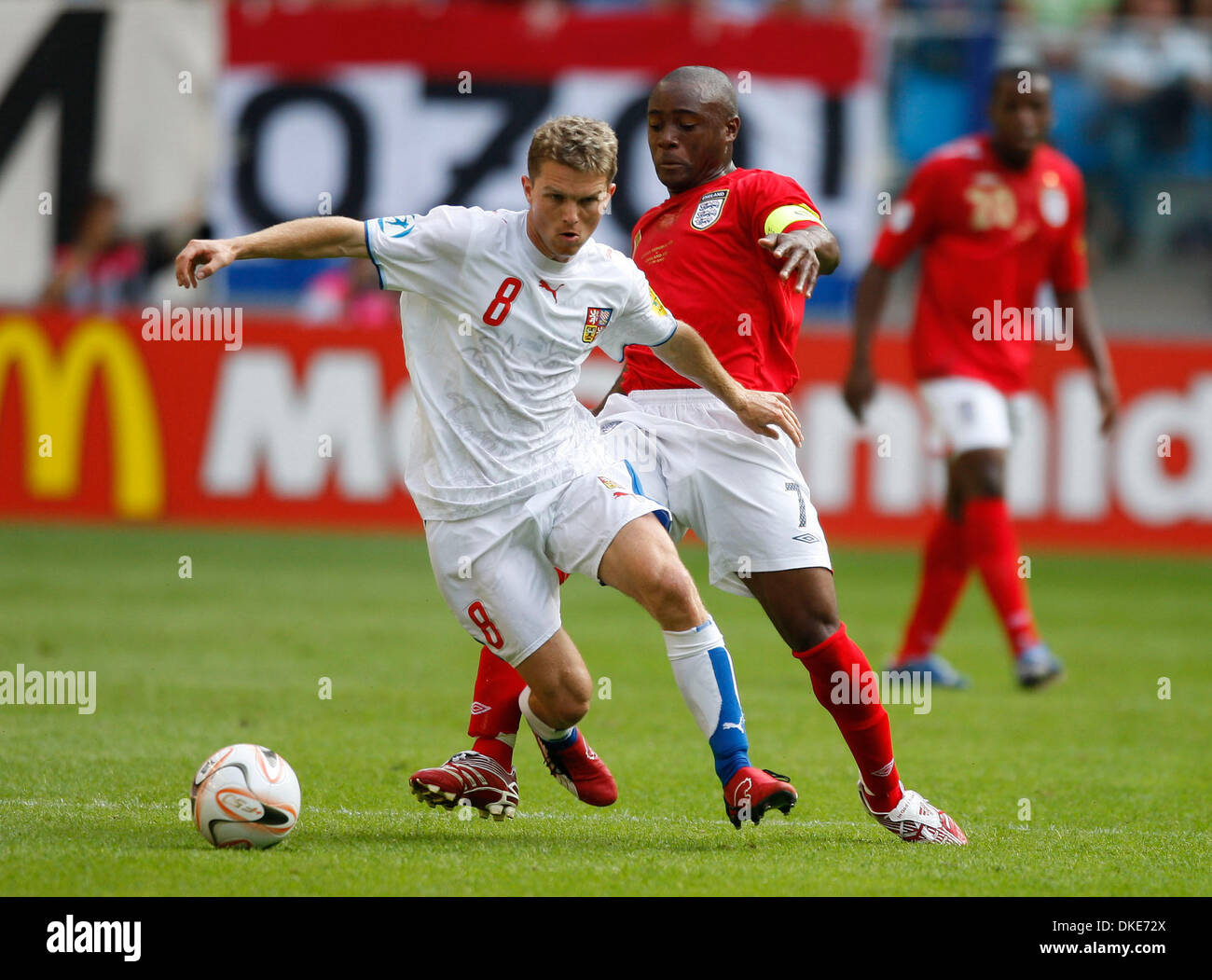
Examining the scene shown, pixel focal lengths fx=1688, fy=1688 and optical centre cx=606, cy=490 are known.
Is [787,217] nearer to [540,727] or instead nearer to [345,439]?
[540,727]

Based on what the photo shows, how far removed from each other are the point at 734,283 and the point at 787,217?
0.37m

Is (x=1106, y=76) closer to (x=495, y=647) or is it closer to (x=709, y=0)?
(x=709, y=0)

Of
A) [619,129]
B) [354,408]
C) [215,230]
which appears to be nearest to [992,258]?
[354,408]

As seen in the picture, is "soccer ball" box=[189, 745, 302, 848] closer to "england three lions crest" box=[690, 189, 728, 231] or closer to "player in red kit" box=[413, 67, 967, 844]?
"player in red kit" box=[413, 67, 967, 844]

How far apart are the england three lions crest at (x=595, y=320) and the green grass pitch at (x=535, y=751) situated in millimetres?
1466

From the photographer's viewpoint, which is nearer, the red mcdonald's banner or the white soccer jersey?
the white soccer jersey

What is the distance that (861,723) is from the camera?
4969mm

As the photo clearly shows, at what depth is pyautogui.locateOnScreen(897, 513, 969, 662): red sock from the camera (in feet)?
27.6

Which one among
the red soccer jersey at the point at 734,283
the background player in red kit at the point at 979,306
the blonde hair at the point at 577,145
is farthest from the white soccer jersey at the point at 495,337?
the background player in red kit at the point at 979,306

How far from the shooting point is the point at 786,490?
16.9ft

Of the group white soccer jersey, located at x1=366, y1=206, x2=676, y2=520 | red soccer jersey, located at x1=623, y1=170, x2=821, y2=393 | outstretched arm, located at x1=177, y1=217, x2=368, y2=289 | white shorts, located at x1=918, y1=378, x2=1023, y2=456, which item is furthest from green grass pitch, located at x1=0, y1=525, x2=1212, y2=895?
outstretched arm, located at x1=177, y1=217, x2=368, y2=289

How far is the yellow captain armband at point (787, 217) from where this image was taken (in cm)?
497

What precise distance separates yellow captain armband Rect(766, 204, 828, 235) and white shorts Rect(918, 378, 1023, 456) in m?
3.44
